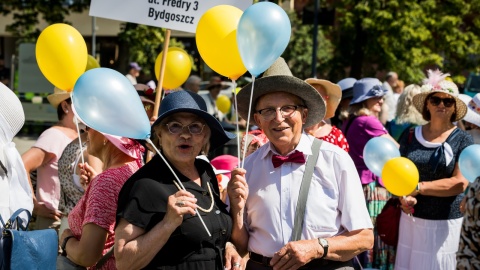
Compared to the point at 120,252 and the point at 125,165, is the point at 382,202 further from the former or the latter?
the point at 120,252

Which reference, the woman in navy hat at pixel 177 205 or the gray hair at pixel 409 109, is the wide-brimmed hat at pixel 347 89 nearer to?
the gray hair at pixel 409 109

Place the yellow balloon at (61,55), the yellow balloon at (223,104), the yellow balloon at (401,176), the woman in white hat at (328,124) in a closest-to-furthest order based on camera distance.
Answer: the yellow balloon at (61,55) < the yellow balloon at (401,176) < the woman in white hat at (328,124) < the yellow balloon at (223,104)

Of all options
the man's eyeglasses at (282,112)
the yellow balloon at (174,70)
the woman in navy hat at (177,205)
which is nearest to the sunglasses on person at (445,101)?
the yellow balloon at (174,70)

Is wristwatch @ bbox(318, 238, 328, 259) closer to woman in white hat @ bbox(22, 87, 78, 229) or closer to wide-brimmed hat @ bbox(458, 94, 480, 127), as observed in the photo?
woman in white hat @ bbox(22, 87, 78, 229)

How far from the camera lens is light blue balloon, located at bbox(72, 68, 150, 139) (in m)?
3.52

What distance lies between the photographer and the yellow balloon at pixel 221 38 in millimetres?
4043

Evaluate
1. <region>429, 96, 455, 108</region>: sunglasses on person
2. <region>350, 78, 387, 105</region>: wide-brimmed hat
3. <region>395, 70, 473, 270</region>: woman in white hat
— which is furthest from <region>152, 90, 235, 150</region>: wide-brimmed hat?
<region>350, 78, 387, 105</region>: wide-brimmed hat

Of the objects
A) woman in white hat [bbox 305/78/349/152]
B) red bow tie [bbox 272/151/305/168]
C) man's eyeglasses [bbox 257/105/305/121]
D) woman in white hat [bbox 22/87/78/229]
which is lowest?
woman in white hat [bbox 22/87/78/229]

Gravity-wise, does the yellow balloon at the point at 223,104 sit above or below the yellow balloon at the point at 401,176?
below

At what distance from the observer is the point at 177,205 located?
3.32 meters

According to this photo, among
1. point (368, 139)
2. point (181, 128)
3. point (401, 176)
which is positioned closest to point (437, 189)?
point (401, 176)

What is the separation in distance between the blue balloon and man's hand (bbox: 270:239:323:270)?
0.89 m

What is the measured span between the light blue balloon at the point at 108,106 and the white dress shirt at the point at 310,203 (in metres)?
0.74

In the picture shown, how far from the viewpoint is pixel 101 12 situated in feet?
16.6
